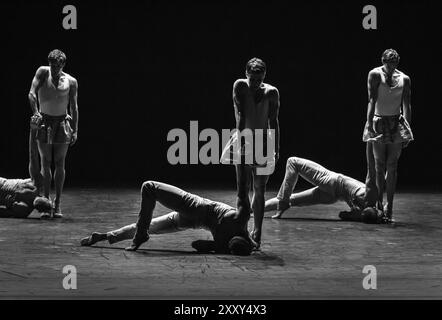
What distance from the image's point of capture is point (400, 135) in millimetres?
7570

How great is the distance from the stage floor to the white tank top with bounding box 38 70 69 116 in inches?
34.7

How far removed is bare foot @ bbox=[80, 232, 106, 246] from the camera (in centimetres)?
604

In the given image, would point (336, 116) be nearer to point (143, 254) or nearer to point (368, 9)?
point (368, 9)

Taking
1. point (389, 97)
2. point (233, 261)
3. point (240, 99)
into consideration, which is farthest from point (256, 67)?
point (389, 97)

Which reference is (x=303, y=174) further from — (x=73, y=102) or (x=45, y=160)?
(x=45, y=160)

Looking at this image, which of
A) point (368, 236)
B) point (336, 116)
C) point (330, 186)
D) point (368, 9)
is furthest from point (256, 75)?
point (336, 116)

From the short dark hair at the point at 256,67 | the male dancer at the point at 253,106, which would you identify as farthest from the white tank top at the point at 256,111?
the short dark hair at the point at 256,67

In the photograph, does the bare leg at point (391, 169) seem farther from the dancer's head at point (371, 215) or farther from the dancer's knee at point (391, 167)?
the dancer's head at point (371, 215)

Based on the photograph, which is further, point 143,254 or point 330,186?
point 330,186

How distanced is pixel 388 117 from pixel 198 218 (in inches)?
94.2

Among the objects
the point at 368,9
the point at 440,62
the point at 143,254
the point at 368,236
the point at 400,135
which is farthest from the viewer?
the point at 440,62

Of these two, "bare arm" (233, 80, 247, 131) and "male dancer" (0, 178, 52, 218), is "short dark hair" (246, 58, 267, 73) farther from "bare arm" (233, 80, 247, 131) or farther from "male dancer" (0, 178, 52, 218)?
"male dancer" (0, 178, 52, 218)

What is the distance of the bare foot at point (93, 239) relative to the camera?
238 inches

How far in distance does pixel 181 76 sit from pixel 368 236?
5753 millimetres
